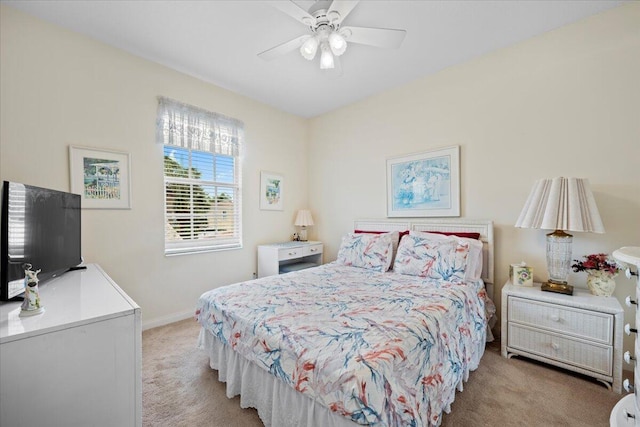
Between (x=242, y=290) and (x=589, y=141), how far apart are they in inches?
119

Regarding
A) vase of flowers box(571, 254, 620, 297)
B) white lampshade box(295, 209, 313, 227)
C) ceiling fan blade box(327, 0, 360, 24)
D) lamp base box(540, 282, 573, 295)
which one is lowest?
lamp base box(540, 282, 573, 295)

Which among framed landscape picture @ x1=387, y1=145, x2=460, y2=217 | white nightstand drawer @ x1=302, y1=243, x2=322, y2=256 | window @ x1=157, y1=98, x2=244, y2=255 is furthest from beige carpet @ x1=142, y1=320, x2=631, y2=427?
white nightstand drawer @ x1=302, y1=243, x2=322, y2=256

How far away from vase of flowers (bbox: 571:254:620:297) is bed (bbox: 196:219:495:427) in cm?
66

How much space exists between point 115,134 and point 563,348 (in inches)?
163

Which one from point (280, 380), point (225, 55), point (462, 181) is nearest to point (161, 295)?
point (280, 380)

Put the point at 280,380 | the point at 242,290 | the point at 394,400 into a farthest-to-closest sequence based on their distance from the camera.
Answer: the point at 242,290 < the point at 280,380 < the point at 394,400

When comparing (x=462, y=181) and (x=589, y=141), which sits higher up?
(x=589, y=141)

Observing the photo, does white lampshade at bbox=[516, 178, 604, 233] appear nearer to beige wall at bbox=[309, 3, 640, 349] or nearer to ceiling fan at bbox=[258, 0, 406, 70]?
beige wall at bbox=[309, 3, 640, 349]

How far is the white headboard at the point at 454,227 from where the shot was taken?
251 centimetres

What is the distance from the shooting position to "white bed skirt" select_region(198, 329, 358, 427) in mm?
1211

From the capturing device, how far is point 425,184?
2.97 metres

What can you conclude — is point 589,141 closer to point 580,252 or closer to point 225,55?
point 580,252

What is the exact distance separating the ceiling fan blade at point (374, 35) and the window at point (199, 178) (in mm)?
1953

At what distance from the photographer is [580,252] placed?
84.6 inches
